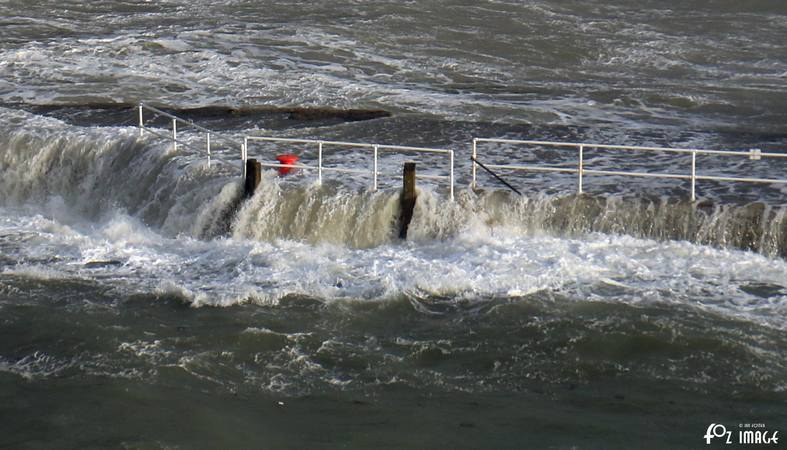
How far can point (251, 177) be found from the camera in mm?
18172

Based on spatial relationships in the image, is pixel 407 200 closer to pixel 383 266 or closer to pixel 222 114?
pixel 383 266

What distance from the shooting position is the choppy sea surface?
38.7 feet

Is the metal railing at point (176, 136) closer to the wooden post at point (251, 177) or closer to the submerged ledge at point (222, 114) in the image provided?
the wooden post at point (251, 177)

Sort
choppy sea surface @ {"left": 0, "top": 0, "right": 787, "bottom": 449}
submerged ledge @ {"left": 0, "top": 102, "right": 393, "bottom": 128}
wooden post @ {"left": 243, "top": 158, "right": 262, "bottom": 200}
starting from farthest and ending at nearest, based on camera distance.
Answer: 1. submerged ledge @ {"left": 0, "top": 102, "right": 393, "bottom": 128}
2. wooden post @ {"left": 243, "top": 158, "right": 262, "bottom": 200}
3. choppy sea surface @ {"left": 0, "top": 0, "right": 787, "bottom": 449}

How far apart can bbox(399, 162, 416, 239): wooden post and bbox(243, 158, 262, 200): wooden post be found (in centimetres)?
234

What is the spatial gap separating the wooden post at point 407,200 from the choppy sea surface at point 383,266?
0.14 meters

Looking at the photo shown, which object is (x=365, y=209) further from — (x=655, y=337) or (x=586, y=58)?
(x=586, y=58)

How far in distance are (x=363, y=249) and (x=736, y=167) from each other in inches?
246

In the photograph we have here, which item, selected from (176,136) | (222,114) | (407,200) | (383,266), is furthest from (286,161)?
(222,114)

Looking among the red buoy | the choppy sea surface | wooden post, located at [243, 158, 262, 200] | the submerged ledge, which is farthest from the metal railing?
the submerged ledge

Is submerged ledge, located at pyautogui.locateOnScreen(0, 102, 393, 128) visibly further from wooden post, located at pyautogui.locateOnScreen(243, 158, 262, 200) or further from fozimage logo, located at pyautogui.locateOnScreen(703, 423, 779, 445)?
fozimage logo, located at pyautogui.locateOnScreen(703, 423, 779, 445)

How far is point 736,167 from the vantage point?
19094mm

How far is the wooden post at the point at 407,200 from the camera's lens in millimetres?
17156

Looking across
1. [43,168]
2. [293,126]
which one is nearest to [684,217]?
[293,126]
